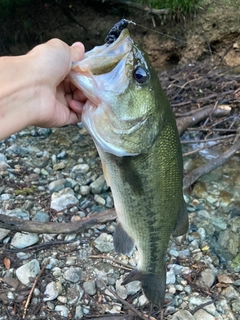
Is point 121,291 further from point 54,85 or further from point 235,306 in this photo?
point 54,85

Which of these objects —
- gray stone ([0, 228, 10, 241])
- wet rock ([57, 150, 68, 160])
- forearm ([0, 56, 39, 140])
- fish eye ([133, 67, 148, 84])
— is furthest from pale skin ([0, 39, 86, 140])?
wet rock ([57, 150, 68, 160])

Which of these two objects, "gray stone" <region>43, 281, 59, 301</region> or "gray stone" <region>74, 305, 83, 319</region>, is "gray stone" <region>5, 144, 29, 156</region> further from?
"gray stone" <region>74, 305, 83, 319</region>

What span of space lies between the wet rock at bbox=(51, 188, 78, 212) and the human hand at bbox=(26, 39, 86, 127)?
1.68 meters

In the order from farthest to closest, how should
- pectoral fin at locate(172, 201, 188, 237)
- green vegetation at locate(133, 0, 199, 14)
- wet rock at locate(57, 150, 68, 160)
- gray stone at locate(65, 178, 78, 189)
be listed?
green vegetation at locate(133, 0, 199, 14)
wet rock at locate(57, 150, 68, 160)
gray stone at locate(65, 178, 78, 189)
pectoral fin at locate(172, 201, 188, 237)

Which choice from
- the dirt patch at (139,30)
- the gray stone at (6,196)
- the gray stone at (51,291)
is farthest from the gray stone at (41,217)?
the dirt patch at (139,30)

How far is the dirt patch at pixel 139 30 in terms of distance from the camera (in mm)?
7492

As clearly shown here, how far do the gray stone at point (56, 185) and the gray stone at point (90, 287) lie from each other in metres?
1.36

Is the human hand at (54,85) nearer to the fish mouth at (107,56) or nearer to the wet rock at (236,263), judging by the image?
the fish mouth at (107,56)

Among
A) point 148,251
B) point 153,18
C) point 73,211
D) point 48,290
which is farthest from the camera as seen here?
point 153,18

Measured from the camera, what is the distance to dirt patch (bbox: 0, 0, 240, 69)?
24.6 ft

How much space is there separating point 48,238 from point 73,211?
0.49 meters

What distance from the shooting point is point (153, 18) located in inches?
295

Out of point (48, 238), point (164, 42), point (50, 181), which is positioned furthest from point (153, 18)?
point (48, 238)

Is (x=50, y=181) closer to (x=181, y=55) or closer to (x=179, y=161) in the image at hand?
(x=179, y=161)
